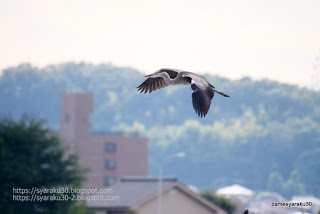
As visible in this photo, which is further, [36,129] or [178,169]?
[178,169]

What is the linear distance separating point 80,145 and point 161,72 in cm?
9244

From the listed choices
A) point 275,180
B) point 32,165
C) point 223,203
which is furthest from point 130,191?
point 275,180

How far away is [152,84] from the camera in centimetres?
1894

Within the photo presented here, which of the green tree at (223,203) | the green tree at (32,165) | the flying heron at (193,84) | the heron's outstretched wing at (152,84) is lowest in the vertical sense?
the flying heron at (193,84)

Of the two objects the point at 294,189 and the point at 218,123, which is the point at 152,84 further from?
the point at 218,123

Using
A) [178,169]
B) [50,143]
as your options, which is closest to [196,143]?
[178,169]

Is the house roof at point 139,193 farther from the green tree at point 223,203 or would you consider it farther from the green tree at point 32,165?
the green tree at point 223,203

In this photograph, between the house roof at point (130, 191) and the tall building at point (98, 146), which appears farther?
the tall building at point (98, 146)

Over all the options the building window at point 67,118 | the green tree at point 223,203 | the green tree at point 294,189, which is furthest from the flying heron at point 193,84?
the building window at point 67,118

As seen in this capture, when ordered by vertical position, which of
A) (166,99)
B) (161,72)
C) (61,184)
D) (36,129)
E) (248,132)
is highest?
(166,99)

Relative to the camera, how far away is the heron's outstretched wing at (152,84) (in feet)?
61.3

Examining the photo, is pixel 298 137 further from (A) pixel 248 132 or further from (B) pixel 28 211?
(B) pixel 28 211

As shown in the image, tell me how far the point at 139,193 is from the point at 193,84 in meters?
35.9

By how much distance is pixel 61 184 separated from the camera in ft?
132
